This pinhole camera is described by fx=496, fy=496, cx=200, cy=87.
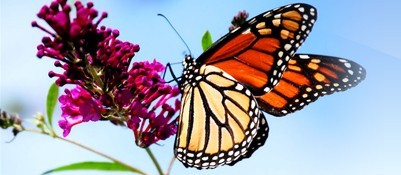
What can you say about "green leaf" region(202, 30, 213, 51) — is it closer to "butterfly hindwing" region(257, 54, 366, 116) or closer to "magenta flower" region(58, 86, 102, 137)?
"butterfly hindwing" region(257, 54, 366, 116)

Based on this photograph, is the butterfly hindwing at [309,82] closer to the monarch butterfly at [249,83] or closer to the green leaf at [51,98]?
the monarch butterfly at [249,83]

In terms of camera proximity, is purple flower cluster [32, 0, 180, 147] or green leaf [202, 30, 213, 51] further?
green leaf [202, 30, 213, 51]

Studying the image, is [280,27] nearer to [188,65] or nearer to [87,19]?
[188,65]

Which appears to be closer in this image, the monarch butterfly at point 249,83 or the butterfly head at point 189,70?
the monarch butterfly at point 249,83

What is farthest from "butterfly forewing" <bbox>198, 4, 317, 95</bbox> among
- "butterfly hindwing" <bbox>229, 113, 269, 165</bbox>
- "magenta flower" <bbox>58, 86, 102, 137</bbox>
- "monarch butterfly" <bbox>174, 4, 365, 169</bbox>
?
"magenta flower" <bbox>58, 86, 102, 137</bbox>

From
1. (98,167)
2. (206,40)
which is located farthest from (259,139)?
(98,167)

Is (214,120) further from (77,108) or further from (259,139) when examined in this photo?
(77,108)

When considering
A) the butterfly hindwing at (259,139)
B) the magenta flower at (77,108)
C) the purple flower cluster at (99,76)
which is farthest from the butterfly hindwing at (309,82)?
the magenta flower at (77,108)
